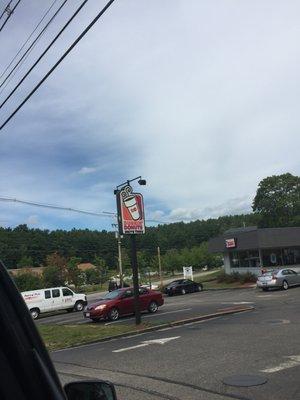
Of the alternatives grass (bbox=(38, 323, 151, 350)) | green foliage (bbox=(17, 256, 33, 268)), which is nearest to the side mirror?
grass (bbox=(38, 323, 151, 350))

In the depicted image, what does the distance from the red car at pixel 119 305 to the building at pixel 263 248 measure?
21.7 meters

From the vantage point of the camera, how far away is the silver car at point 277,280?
119 ft

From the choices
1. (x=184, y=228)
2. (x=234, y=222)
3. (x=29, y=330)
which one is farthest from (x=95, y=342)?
(x=234, y=222)

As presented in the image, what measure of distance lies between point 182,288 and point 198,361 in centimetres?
3528

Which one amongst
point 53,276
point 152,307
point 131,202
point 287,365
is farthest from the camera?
point 53,276

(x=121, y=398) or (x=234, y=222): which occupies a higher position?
(x=234, y=222)

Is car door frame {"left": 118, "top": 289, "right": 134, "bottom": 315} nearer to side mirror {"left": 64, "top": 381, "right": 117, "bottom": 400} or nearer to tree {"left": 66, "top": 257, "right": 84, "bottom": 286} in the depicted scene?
side mirror {"left": 64, "top": 381, "right": 117, "bottom": 400}

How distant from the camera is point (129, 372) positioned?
431 inches

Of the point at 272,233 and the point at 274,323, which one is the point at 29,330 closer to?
the point at 274,323

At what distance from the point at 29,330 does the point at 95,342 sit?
51.1ft

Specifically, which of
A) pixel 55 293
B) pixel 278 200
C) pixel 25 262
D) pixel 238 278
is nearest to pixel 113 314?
pixel 55 293

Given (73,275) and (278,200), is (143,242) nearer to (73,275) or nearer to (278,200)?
(278,200)

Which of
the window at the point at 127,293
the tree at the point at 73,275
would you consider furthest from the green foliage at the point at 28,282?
the window at the point at 127,293

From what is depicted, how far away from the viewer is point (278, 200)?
98.9 meters
